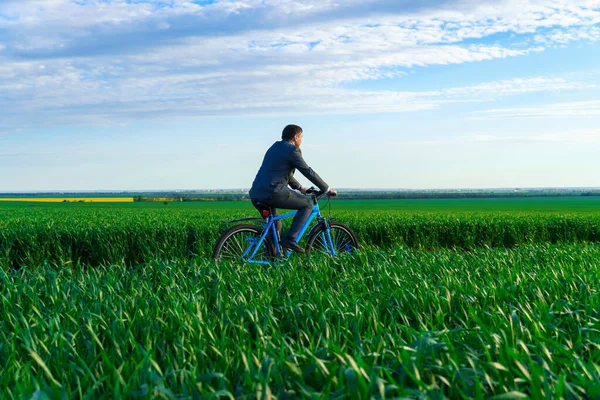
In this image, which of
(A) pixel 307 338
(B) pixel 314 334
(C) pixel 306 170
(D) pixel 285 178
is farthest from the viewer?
(D) pixel 285 178

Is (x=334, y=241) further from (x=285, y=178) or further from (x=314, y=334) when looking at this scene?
(x=314, y=334)

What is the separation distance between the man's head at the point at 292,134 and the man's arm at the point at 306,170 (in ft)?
0.75

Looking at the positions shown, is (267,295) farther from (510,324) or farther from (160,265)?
(160,265)

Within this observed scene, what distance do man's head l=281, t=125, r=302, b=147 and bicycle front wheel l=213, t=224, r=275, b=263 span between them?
56.9 inches

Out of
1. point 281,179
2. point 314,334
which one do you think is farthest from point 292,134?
point 314,334

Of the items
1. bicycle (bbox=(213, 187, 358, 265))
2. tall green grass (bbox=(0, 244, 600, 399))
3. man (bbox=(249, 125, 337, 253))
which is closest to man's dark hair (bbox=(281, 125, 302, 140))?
man (bbox=(249, 125, 337, 253))

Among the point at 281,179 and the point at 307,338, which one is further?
the point at 281,179

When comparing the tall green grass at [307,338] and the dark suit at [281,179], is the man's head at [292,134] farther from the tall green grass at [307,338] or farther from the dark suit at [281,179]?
the tall green grass at [307,338]

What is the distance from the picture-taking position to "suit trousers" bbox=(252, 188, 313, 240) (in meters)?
8.38

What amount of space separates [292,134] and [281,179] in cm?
71

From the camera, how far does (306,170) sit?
837 centimetres

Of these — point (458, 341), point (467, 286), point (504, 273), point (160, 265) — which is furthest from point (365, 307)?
point (160, 265)

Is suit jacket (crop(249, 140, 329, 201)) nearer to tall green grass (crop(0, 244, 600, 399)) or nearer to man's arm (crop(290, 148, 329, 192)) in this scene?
man's arm (crop(290, 148, 329, 192))

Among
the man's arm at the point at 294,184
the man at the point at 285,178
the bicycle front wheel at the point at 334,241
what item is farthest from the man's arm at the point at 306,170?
the bicycle front wheel at the point at 334,241
